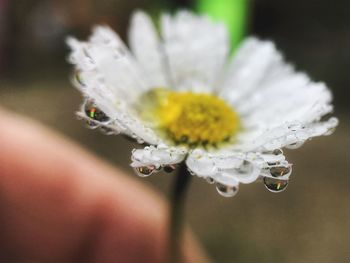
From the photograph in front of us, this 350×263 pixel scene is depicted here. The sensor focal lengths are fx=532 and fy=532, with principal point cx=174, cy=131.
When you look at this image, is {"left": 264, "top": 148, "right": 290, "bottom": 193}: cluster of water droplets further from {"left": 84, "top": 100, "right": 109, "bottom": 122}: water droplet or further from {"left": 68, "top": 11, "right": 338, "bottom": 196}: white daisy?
{"left": 84, "top": 100, "right": 109, "bottom": 122}: water droplet

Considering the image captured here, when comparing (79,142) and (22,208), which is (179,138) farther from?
(79,142)

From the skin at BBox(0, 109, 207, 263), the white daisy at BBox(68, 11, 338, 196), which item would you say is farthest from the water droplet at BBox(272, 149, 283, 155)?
the skin at BBox(0, 109, 207, 263)

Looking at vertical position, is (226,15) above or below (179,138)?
above

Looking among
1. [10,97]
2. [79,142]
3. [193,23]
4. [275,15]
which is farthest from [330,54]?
[193,23]

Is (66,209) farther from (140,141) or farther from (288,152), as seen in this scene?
(288,152)

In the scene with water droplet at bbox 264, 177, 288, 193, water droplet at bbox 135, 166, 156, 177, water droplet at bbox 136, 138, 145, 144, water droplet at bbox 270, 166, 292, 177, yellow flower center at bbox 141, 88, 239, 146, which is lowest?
water droplet at bbox 135, 166, 156, 177

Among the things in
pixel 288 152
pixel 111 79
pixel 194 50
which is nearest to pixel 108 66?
pixel 111 79

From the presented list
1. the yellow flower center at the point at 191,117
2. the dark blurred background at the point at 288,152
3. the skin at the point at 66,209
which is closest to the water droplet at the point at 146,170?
the yellow flower center at the point at 191,117
